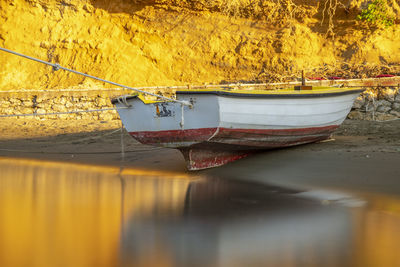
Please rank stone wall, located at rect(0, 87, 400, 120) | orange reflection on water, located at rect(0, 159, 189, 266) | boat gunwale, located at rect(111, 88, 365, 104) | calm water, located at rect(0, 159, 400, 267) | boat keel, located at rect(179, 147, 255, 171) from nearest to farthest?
calm water, located at rect(0, 159, 400, 267) < orange reflection on water, located at rect(0, 159, 189, 266) < boat gunwale, located at rect(111, 88, 365, 104) < boat keel, located at rect(179, 147, 255, 171) < stone wall, located at rect(0, 87, 400, 120)

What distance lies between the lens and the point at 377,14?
16469mm

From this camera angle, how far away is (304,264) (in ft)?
14.1

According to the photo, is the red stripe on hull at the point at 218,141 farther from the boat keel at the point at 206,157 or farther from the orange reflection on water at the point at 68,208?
the orange reflection on water at the point at 68,208

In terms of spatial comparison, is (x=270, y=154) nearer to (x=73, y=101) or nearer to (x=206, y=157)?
(x=206, y=157)

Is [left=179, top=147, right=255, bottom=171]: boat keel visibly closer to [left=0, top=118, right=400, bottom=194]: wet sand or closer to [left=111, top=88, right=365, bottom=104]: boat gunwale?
[left=0, top=118, right=400, bottom=194]: wet sand

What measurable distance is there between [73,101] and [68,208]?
7.36 m

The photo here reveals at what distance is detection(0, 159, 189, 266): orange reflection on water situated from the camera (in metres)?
4.83

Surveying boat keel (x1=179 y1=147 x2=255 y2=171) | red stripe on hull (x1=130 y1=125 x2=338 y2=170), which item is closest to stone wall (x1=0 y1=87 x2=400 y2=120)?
red stripe on hull (x1=130 y1=125 x2=338 y2=170)

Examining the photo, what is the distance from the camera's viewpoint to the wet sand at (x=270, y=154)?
273 inches

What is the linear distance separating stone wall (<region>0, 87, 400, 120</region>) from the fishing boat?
507cm

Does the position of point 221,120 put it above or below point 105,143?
above

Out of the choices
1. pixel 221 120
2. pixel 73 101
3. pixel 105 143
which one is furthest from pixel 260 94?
pixel 73 101

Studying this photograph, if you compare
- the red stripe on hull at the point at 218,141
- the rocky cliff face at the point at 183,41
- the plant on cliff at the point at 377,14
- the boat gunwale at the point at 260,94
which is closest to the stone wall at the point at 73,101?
the rocky cliff face at the point at 183,41

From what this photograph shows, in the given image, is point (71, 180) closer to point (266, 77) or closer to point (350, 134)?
point (350, 134)
